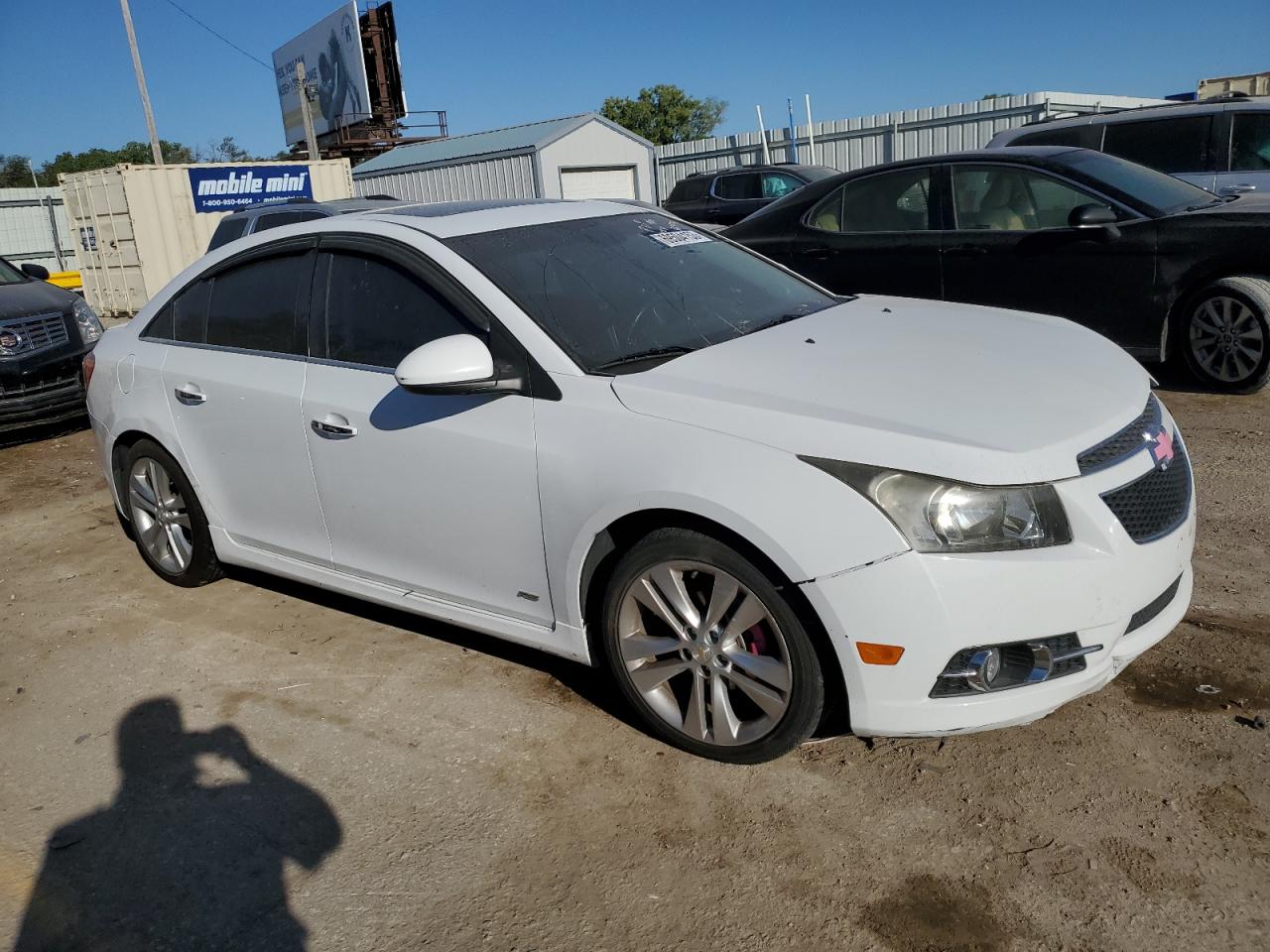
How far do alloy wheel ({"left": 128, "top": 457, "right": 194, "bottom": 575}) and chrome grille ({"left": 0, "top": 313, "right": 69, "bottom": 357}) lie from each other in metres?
4.16

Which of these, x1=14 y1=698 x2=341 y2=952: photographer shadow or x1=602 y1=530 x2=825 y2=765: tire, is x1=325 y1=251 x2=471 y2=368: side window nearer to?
x1=602 y1=530 x2=825 y2=765: tire

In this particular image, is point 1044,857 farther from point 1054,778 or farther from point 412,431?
point 412,431

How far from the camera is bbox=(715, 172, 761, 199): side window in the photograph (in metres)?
16.5

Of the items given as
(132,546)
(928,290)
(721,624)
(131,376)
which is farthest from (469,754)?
(928,290)

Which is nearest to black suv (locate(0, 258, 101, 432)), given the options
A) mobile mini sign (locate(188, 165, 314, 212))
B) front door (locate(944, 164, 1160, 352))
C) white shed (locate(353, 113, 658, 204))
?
front door (locate(944, 164, 1160, 352))

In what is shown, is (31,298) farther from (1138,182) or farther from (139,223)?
(139,223)

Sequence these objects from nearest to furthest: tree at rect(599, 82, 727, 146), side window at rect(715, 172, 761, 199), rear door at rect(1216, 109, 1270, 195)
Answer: rear door at rect(1216, 109, 1270, 195)
side window at rect(715, 172, 761, 199)
tree at rect(599, 82, 727, 146)

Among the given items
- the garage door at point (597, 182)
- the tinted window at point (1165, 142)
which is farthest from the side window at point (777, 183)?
the garage door at point (597, 182)

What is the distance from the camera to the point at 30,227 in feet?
92.1

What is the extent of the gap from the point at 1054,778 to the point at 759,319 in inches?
71.4

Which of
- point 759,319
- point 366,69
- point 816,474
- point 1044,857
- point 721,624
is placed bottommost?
point 1044,857

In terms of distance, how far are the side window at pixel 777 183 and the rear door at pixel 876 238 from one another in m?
8.57

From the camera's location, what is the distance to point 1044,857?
2.64m

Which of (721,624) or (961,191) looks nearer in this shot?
(721,624)
